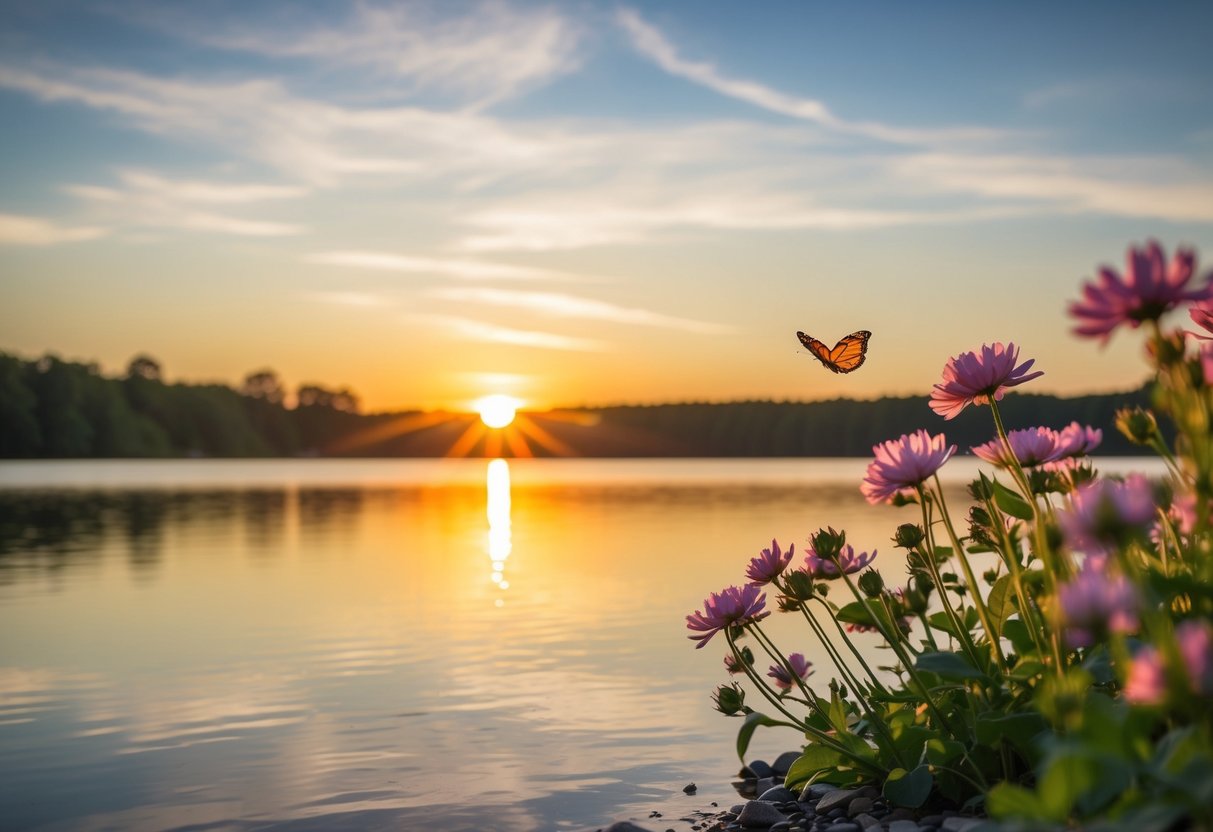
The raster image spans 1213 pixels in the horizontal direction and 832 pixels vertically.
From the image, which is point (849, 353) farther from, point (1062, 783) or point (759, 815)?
point (1062, 783)

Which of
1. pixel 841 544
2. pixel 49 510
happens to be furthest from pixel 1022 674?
pixel 49 510

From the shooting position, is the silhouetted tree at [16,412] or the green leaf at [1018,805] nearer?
the green leaf at [1018,805]

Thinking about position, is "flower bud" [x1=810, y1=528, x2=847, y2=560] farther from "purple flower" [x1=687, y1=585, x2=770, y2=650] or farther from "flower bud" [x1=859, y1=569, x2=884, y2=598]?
"purple flower" [x1=687, y1=585, x2=770, y2=650]

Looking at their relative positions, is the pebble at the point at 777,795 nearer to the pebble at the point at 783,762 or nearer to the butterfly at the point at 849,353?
the pebble at the point at 783,762

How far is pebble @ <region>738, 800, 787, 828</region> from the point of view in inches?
179

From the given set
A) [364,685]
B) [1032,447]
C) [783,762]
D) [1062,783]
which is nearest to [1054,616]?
[1062,783]

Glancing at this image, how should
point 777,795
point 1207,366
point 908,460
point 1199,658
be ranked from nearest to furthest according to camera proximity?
point 1199,658
point 1207,366
point 908,460
point 777,795

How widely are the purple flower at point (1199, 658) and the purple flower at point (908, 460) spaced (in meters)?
1.30

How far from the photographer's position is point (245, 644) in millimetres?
9711

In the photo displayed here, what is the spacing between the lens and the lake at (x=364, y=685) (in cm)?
528

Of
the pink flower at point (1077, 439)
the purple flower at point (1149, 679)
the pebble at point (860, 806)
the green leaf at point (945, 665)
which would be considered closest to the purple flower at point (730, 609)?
the green leaf at point (945, 665)

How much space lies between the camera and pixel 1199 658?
1907 mm

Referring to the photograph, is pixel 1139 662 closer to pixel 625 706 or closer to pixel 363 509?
pixel 625 706

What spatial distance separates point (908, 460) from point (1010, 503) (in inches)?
39.1
